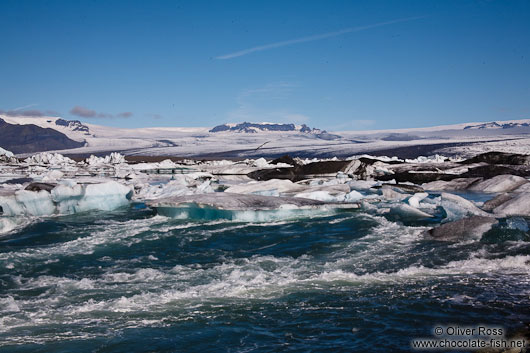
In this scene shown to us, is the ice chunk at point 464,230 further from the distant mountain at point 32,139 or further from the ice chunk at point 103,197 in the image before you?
the distant mountain at point 32,139

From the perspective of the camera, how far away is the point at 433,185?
16.1 m

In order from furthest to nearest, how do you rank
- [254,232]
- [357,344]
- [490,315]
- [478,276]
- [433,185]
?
[433,185], [254,232], [478,276], [490,315], [357,344]

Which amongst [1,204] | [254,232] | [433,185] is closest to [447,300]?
[254,232]

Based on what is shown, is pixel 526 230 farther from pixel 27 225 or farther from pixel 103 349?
pixel 27 225

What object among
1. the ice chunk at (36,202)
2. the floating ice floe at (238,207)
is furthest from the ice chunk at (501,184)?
the ice chunk at (36,202)

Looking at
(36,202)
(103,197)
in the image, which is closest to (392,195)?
(103,197)

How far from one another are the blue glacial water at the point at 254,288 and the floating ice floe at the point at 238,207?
0.80m

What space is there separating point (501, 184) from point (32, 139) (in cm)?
15488

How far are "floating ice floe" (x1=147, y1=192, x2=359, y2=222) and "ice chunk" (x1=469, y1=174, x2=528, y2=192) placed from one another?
6000mm

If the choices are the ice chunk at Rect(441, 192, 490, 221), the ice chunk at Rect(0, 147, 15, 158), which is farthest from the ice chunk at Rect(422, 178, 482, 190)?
the ice chunk at Rect(0, 147, 15, 158)

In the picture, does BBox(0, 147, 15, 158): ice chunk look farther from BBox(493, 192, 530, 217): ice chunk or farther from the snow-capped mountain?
BBox(493, 192, 530, 217): ice chunk

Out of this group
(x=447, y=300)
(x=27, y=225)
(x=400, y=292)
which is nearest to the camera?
(x=447, y=300)

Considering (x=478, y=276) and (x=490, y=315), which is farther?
(x=478, y=276)

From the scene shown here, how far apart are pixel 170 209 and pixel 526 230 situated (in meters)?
6.32
